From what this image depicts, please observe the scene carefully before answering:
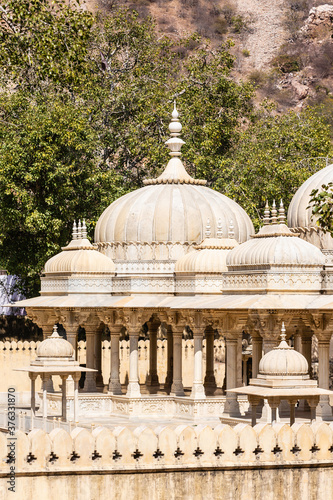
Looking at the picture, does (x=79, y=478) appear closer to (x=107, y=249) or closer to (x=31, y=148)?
(x=107, y=249)

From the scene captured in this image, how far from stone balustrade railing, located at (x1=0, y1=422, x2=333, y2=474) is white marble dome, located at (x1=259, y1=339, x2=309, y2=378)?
1033 millimetres

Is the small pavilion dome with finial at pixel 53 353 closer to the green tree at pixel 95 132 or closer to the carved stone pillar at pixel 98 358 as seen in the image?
the carved stone pillar at pixel 98 358

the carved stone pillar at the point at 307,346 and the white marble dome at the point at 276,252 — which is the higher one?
the white marble dome at the point at 276,252

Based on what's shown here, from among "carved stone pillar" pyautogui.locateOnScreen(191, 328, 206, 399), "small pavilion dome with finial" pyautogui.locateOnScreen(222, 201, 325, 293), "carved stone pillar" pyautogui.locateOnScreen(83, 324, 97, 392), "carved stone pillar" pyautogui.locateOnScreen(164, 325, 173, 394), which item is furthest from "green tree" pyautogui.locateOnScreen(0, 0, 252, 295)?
"small pavilion dome with finial" pyautogui.locateOnScreen(222, 201, 325, 293)

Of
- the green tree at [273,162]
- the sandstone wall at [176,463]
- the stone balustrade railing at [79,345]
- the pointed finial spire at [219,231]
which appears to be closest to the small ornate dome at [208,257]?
the pointed finial spire at [219,231]

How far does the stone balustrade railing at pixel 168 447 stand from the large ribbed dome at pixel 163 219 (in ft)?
36.2

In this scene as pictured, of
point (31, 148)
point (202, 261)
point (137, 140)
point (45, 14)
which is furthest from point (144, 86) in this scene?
point (45, 14)

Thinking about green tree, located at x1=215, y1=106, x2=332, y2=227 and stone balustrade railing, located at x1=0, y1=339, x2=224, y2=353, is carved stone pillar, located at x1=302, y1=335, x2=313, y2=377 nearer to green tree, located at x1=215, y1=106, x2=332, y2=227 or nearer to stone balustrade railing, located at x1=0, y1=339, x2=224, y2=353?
stone balustrade railing, located at x1=0, y1=339, x2=224, y2=353

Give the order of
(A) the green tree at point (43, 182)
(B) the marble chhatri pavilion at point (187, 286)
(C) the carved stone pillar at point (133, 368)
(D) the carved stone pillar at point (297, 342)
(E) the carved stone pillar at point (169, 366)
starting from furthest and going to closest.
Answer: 1. (A) the green tree at point (43, 182)
2. (E) the carved stone pillar at point (169, 366)
3. (D) the carved stone pillar at point (297, 342)
4. (C) the carved stone pillar at point (133, 368)
5. (B) the marble chhatri pavilion at point (187, 286)

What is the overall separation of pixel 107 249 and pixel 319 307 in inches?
356

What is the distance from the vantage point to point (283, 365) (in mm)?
23422

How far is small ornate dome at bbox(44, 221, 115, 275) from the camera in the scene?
32.3 meters

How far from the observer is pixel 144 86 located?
48.8 meters

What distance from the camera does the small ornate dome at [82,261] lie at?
32.3 metres
